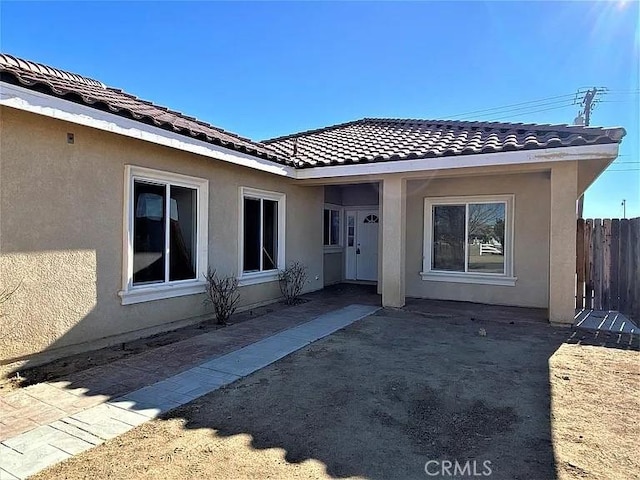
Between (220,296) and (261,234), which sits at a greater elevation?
(261,234)

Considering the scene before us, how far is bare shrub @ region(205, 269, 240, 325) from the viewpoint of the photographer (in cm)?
783

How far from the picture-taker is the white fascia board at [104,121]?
4.45m

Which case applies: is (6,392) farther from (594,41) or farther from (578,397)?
(594,41)

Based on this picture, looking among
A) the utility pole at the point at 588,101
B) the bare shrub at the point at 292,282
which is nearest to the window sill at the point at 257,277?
the bare shrub at the point at 292,282

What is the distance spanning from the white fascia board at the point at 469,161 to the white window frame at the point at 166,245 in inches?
120

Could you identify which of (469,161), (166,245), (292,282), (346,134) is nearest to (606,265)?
(469,161)

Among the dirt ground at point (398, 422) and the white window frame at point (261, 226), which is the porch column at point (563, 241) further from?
the white window frame at point (261, 226)

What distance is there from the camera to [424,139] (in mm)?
10406

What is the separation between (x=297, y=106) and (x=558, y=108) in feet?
54.8

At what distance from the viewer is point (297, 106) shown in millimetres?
18562

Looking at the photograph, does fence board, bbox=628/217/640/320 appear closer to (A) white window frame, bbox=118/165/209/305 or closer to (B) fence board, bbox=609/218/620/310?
(B) fence board, bbox=609/218/620/310

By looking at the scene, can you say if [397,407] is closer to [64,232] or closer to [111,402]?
[111,402]

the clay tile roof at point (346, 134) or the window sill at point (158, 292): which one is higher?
the clay tile roof at point (346, 134)

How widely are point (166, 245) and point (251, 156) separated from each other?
2717mm
